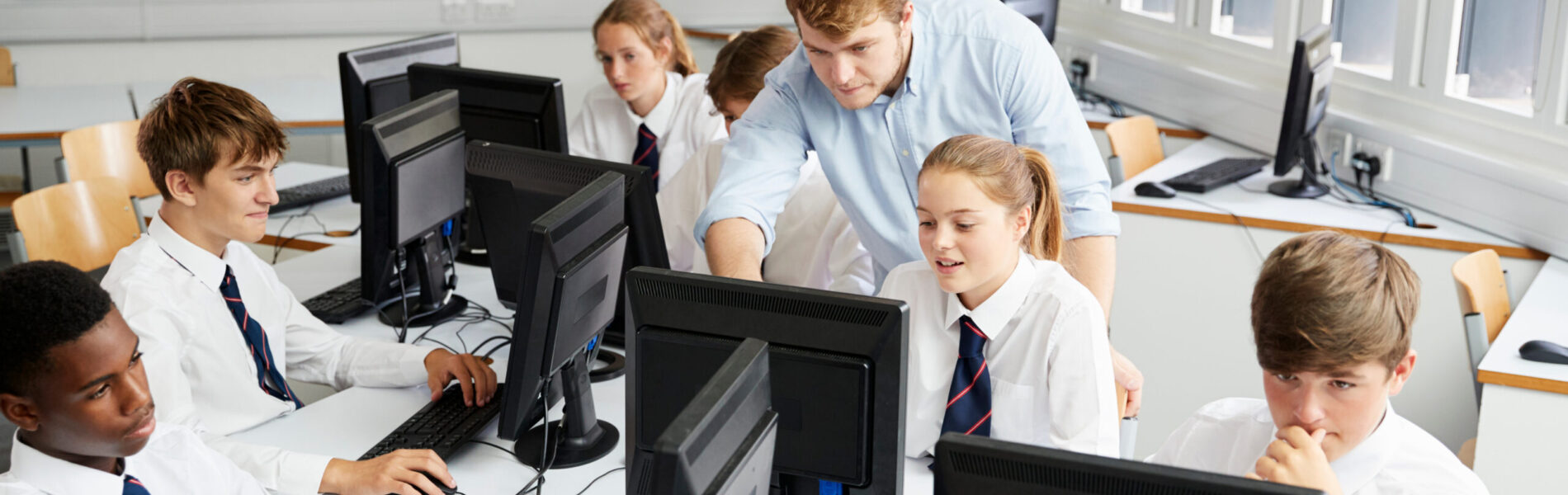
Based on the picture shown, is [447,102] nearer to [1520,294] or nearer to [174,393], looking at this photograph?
[174,393]

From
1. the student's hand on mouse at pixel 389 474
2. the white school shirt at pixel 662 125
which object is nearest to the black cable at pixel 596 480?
the student's hand on mouse at pixel 389 474

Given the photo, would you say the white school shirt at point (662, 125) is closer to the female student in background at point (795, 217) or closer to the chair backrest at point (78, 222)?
the female student in background at point (795, 217)

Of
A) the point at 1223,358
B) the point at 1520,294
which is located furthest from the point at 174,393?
the point at 1520,294

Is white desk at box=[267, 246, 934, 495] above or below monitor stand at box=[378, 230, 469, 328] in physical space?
below

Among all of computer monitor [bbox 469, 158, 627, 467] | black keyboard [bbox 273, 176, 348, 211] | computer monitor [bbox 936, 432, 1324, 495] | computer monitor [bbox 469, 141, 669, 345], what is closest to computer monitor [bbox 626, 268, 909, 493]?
computer monitor [bbox 469, 158, 627, 467]

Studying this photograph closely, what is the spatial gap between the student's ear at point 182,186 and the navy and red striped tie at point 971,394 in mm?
1196

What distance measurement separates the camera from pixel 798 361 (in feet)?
4.26

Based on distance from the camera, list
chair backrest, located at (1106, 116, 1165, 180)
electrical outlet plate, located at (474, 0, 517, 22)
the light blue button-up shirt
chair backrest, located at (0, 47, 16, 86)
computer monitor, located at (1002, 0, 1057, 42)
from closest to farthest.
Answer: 1. the light blue button-up shirt
2. chair backrest, located at (1106, 116, 1165, 180)
3. computer monitor, located at (1002, 0, 1057, 42)
4. chair backrest, located at (0, 47, 16, 86)
5. electrical outlet plate, located at (474, 0, 517, 22)

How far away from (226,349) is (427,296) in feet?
1.77

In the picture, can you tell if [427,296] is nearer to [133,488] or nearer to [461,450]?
[461,450]

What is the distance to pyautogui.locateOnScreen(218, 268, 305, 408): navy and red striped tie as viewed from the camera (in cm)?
189

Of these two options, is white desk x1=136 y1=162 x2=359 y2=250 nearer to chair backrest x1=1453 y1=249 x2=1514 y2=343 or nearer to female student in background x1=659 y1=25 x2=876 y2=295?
female student in background x1=659 y1=25 x2=876 y2=295

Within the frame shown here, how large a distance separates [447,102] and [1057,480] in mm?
1625

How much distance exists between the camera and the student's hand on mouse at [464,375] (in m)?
1.88
